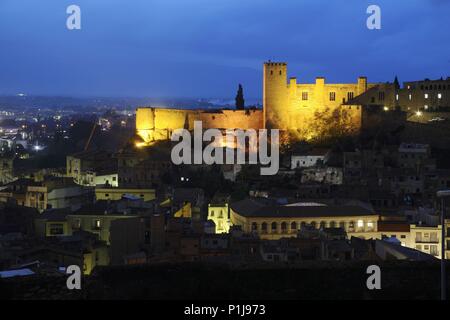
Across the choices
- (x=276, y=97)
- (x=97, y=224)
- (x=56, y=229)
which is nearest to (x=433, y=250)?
(x=97, y=224)

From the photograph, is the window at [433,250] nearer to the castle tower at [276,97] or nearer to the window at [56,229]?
the window at [56,229]

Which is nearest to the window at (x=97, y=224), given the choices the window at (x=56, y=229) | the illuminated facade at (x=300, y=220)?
the window at (x=56, y=229)

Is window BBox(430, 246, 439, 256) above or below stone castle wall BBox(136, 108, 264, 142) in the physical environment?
below

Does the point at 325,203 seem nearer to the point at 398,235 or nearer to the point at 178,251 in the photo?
the point at 398,235

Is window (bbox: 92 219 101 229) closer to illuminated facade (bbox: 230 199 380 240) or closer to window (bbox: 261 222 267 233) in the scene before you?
illuminated facade (bbox: 230 199 380 240)

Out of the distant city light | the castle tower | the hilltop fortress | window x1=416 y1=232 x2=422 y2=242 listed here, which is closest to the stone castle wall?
the hilltop fortress

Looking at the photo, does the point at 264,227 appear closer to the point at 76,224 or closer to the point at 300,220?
the point at 300,220

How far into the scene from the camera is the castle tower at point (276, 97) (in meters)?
37.9

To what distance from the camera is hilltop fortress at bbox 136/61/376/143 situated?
37125 millimetres

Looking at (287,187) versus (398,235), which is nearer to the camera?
(398,235)

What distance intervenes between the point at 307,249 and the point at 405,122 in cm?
1810

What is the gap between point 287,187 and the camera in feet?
95.0
